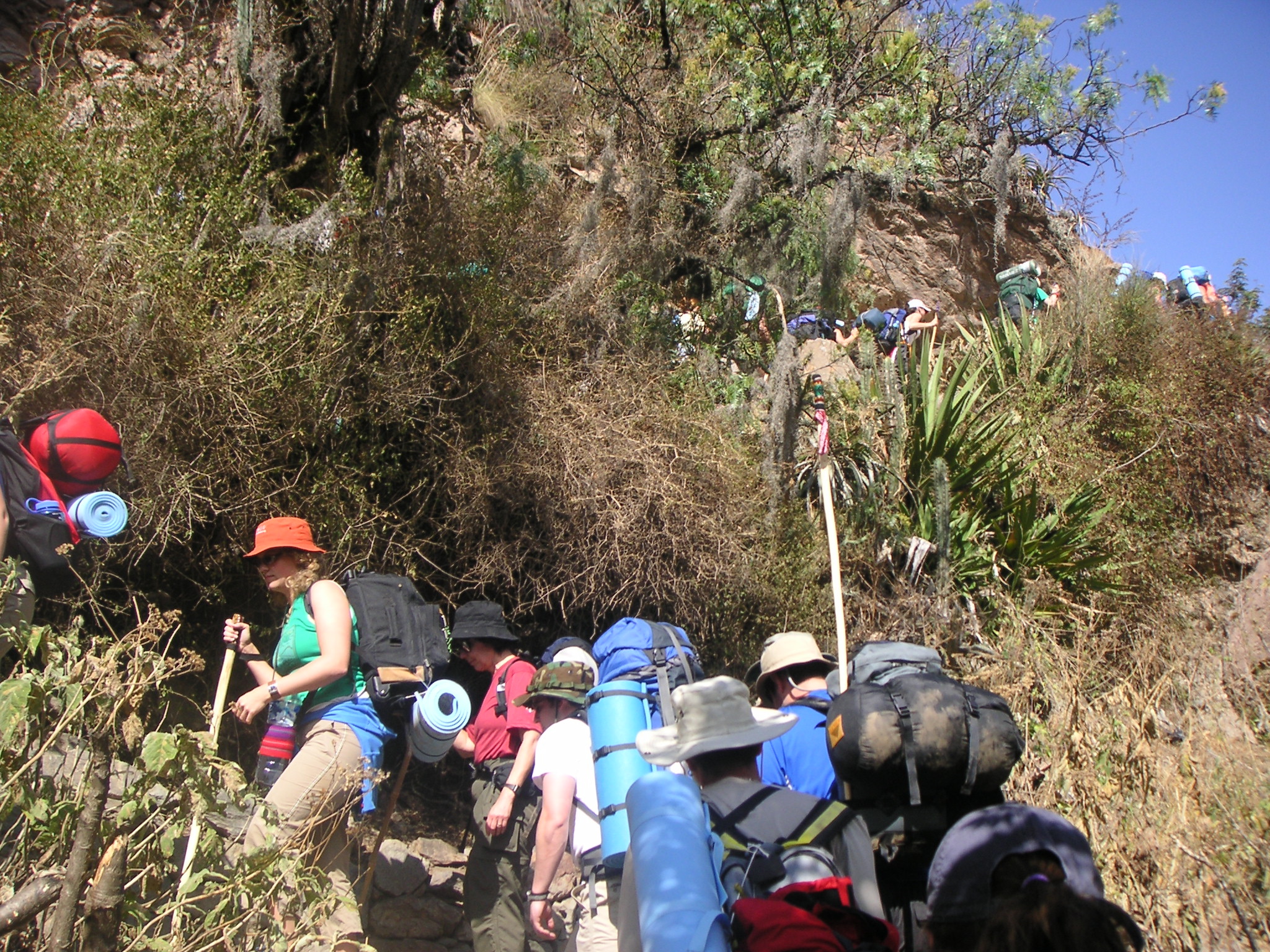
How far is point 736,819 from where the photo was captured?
7.36 ft

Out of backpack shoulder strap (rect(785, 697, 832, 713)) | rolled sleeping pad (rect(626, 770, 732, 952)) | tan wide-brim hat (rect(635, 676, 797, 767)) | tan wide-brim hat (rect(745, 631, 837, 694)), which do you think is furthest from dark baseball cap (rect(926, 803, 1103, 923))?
tan wide-brim hat (rect(745, 631, 837, 694))

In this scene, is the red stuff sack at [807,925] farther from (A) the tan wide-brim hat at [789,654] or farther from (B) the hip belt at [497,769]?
(B) the hip belt at [497,769]

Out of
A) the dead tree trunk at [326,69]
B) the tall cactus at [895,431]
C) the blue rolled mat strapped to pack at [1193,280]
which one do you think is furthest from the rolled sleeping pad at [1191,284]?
the dead tree trunk at [326,69]

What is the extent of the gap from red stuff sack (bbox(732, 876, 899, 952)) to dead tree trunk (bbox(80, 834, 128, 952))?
4.54 ft

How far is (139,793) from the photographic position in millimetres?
2381

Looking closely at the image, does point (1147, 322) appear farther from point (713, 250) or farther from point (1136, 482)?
point (713, 250)

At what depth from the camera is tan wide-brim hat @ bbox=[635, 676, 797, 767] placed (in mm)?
2439

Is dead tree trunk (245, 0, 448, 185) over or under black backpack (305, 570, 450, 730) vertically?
over

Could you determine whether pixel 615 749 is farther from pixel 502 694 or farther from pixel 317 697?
pixel 317 697

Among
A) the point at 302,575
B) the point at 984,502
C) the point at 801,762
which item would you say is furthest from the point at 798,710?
the point at 984,502

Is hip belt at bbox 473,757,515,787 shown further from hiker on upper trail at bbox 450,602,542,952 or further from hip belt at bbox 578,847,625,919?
hip belt at bbox 578,847,625,919

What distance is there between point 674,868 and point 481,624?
2686 mm

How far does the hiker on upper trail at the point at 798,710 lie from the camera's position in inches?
120

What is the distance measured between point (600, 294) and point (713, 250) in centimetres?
189
